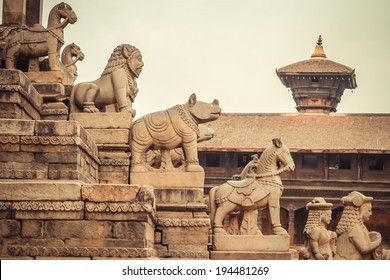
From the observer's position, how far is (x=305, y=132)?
53.4 metres

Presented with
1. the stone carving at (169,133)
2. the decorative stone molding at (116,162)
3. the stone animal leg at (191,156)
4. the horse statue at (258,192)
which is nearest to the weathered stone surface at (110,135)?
the stone carving at (169,133)

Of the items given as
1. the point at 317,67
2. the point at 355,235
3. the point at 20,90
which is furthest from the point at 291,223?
the point at 20,90

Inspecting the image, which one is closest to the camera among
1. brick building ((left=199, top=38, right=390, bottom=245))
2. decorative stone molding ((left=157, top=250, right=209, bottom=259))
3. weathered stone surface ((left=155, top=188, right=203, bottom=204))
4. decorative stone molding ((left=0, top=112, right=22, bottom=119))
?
decorative stone molding ((left=0, top=112, right=22, bottom=119))

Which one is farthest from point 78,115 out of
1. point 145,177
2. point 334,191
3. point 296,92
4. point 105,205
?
point 296,92

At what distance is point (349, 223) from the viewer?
74.5ft

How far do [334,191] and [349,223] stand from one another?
28.7 metres

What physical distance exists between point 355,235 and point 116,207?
→ 320 inches

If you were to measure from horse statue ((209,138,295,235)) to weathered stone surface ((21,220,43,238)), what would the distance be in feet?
17.2

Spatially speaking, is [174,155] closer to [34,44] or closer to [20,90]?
[34,44]

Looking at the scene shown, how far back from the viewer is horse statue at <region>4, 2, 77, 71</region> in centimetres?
2092

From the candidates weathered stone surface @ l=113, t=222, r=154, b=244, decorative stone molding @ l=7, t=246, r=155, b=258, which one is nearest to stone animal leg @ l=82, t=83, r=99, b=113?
weathered stone surface @ l=113, t=222, r=154, b=244

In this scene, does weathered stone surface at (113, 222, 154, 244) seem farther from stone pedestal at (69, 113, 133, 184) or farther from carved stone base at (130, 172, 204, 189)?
stone pedestal at (69, 113, 133, 184)

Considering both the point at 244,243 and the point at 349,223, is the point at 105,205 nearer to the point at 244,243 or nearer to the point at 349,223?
the point at 244,243

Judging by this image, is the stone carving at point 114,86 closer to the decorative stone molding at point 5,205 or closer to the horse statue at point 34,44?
the horse statue at point 34,44
